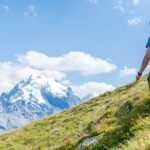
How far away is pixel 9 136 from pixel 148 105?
30650 millimetres

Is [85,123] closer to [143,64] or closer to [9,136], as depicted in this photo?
[9,136]

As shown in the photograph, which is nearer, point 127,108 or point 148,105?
point 148,105

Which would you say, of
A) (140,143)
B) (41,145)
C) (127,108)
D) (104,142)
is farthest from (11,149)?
(140,143)

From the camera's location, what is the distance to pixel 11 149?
37469mm

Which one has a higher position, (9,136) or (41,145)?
(9,136)

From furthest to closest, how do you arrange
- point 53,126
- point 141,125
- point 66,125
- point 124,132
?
point 53,126 < point 66,125 < point 124,132 < point 141,125

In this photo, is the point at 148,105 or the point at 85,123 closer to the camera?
the point at 148,105

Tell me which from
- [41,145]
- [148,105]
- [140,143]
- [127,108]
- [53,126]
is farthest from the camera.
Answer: [53,126]

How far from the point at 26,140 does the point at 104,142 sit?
27890 mm

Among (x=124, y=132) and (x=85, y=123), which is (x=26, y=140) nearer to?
(x=85, y=123)

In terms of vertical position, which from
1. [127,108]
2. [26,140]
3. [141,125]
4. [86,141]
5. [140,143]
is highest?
[26,140]

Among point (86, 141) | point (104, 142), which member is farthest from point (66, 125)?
point (104, 142)

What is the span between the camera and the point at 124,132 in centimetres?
1192

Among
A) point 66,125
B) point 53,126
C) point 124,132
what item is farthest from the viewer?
point 53,126
